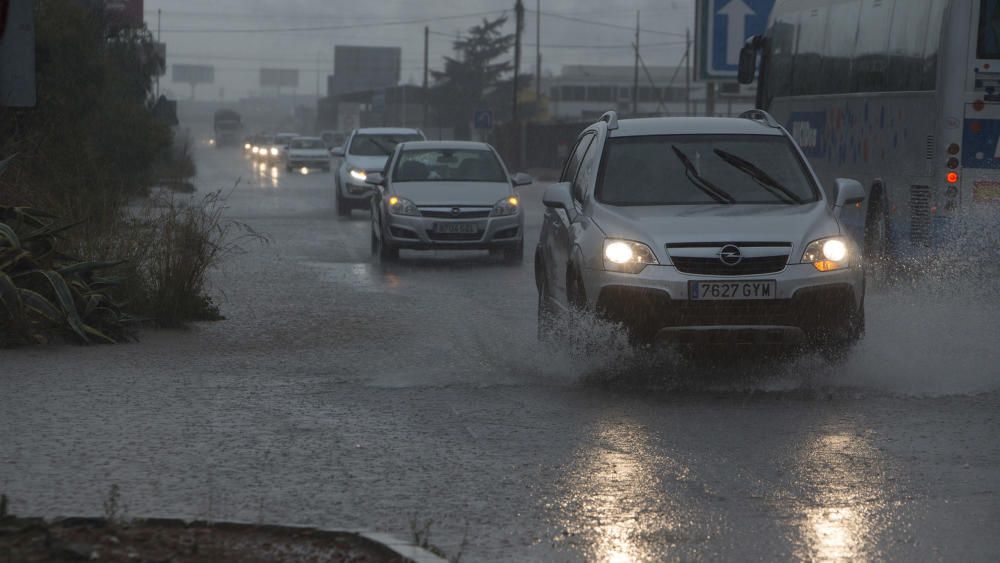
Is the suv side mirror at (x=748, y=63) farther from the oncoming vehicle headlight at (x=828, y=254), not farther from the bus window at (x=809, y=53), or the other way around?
the oncoming vehicle headlight at (x=828, y=254)

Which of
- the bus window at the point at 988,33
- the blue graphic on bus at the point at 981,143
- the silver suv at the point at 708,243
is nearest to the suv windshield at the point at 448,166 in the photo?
the blue graphic on bus at the point at 981,143

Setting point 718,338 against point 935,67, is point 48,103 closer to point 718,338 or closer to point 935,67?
point 935,67

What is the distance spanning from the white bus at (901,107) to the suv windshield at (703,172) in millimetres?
4637

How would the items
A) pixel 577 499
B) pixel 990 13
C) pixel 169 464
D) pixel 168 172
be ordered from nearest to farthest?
pixel 577 499, pixel 169 464, pixel 990 13, pixel 168 172

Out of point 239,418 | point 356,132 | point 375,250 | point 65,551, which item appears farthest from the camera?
point 356,132

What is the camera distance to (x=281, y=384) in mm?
9867

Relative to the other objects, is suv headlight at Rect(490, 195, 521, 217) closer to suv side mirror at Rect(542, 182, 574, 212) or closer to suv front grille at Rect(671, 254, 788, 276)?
suv side mirror at Rect(542, 182, 574, 212)

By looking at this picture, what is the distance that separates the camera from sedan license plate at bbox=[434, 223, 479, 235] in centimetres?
1991

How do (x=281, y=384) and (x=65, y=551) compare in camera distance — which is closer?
(x=65, y=551)

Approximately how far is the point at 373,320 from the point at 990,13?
6.36 meters

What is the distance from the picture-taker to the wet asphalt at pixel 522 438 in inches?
238

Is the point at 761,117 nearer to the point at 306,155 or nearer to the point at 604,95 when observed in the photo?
the point at 306,155

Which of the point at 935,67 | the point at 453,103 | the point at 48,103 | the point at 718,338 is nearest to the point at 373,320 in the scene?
the point at 718,338

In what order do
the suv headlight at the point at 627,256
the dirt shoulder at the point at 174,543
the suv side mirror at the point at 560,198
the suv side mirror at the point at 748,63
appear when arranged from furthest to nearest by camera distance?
the suv side mirror at the point at 748,63 → the suv side mirror at the point at 560,198 → the suv headlight at the point at 627,256 → the dirt shoulder at the point at 174,543
